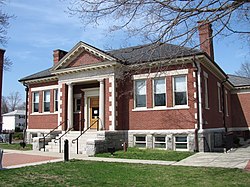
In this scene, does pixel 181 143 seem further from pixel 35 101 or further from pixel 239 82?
pixel 239 82

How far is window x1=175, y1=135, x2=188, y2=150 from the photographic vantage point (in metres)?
18.0

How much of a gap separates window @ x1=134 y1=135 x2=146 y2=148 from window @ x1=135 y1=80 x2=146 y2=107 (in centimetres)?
222

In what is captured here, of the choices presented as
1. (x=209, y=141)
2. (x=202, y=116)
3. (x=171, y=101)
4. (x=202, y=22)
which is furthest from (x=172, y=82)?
(x=202, y=22)

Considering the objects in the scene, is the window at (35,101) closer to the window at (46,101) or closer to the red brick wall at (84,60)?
the window at (46,101)

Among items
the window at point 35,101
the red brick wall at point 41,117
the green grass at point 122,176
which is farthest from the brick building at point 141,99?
the green grass at point 122,176

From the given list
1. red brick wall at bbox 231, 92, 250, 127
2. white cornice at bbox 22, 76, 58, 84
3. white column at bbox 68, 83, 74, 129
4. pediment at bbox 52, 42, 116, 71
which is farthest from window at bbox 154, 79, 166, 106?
red brick wall at bbox 231, 92, 250, 127

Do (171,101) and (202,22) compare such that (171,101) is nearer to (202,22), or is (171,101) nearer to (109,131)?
(109,131)

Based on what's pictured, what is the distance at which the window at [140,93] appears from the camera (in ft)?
65.2

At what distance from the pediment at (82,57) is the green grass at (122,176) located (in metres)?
9.84

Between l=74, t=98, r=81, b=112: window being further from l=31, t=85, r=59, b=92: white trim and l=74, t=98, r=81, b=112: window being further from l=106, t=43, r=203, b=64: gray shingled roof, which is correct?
l=106, t=43, r=203, b=64: gray shingled roof

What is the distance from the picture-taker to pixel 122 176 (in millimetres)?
9859

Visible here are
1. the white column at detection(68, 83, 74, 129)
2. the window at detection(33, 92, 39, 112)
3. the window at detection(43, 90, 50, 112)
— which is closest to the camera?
the white column at detection(68, 83, 74, 129)

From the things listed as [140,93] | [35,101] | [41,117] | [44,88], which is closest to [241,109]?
[140,93]

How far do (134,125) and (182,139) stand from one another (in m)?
3.51
